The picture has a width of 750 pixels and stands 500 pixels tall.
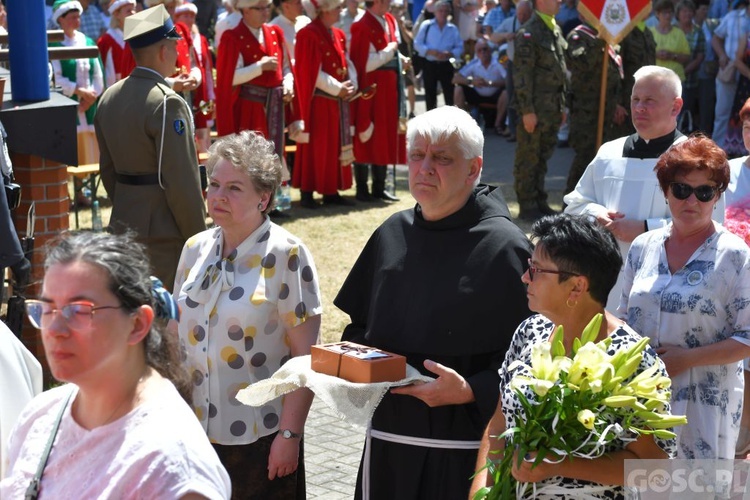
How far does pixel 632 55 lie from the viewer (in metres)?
12.0

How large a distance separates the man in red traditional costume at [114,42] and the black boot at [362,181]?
113 inches

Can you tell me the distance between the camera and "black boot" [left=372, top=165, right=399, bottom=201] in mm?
12945

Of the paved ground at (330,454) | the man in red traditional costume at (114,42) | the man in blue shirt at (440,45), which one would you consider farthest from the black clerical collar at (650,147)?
the man in blue shirt at (440,45)

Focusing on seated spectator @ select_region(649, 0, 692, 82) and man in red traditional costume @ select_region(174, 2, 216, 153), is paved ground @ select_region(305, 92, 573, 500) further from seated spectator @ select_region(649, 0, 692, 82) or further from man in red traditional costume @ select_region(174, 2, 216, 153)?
seated spectator @ select_region(649, 0, 692, 82)

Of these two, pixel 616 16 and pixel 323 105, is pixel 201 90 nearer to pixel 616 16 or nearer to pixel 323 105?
pixel 323 105

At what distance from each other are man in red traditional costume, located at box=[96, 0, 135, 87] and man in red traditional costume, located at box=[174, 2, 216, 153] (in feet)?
2.40

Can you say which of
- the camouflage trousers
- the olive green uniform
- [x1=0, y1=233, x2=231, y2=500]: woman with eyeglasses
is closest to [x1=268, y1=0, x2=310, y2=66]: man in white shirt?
the camouflage trousers

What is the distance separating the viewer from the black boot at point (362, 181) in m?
12.9

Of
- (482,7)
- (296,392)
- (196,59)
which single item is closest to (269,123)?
(196,59)

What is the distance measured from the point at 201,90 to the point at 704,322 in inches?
337

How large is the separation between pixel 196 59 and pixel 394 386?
856 cm

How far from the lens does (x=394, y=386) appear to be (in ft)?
11.3

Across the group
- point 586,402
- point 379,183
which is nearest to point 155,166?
point 586,402

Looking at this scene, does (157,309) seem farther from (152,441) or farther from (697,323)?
(697,323)
